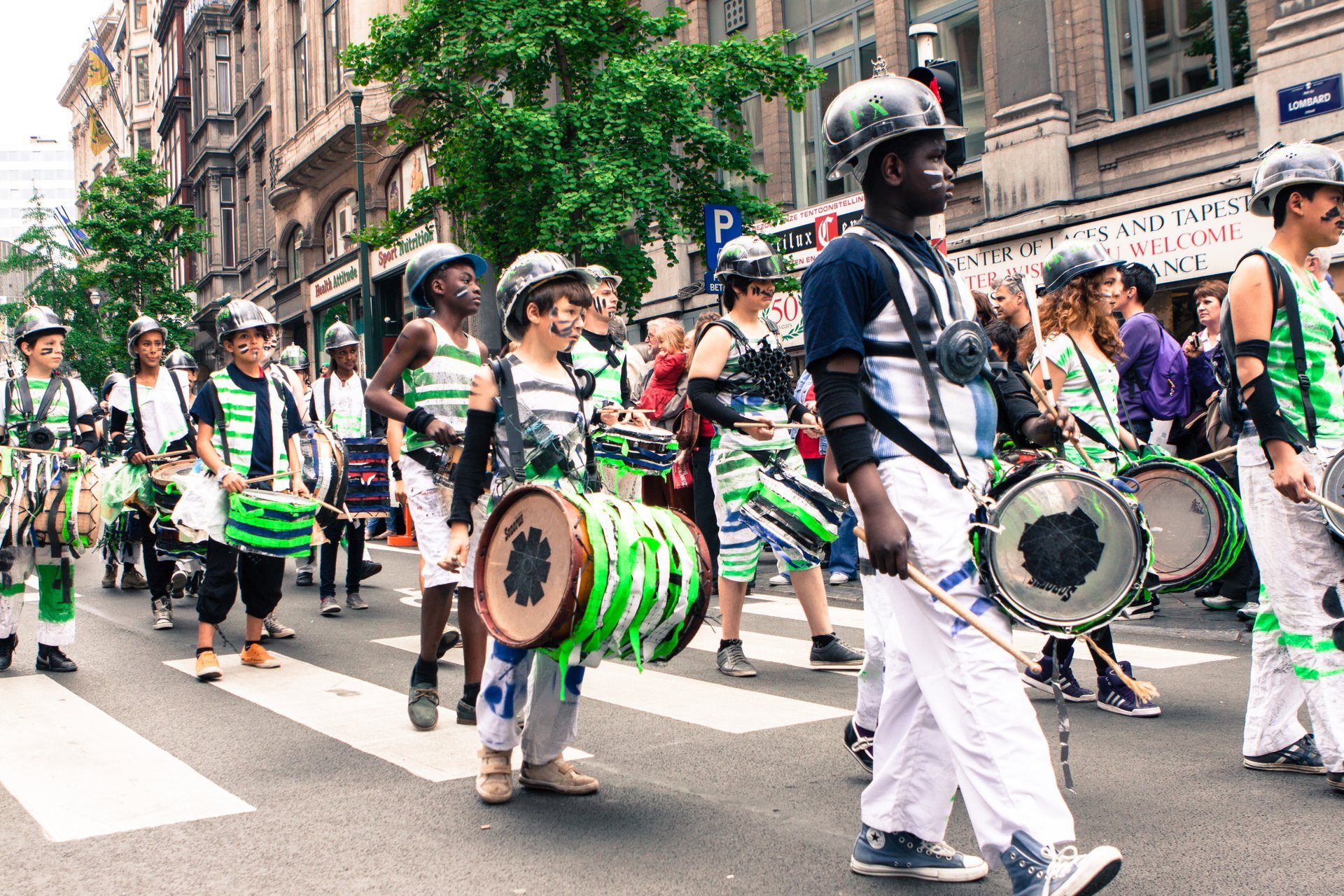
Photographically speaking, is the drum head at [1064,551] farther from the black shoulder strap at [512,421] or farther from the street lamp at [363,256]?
the street lamp at [363,256]

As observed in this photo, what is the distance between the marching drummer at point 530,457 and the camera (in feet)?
14.3

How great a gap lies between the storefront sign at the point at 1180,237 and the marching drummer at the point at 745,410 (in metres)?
7.54

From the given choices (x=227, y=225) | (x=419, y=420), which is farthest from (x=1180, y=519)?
(x=227, y=225)

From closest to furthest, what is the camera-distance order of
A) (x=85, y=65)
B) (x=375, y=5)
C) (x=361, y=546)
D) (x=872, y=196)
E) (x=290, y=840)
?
(x=872, y=196) → (x=290, y=840) → (x=361, y=546) → (x=375, y=5) → (x=85, y=65)

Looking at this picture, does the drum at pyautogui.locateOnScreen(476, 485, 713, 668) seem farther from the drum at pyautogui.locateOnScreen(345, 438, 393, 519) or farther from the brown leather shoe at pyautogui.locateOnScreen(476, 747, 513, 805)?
the drum at pyautogui.locateOnScreen(345, 438, 393, 519)

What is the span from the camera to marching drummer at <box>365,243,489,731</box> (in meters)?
5.57

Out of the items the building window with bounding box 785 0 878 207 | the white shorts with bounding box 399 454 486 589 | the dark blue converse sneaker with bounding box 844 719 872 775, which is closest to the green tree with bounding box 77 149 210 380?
the building window with bounding box 785 0 878 207

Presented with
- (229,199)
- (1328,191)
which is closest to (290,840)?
(1328,191)

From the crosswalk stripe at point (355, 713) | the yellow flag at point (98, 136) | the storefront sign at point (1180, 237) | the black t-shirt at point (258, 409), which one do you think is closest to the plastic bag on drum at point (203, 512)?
the black t-shirt at point (258, 409)

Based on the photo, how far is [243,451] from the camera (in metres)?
7.33

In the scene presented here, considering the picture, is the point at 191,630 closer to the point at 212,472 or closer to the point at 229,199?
the point at 212,472

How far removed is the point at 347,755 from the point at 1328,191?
13.6 feet

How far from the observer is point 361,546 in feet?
33.8

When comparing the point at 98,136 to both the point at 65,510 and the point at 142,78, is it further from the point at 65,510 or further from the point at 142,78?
the point at 65,510
